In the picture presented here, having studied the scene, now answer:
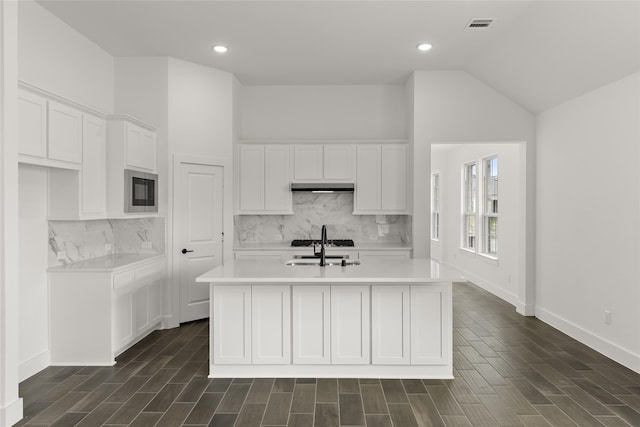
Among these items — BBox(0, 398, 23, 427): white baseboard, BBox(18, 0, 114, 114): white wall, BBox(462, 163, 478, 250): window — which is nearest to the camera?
BBox(0, 398, 23, 427): white baseboard

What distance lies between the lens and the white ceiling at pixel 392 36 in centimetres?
372

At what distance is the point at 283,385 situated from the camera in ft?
11.0

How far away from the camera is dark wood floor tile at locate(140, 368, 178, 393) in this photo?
330 centimetres

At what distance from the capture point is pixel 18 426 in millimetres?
2740

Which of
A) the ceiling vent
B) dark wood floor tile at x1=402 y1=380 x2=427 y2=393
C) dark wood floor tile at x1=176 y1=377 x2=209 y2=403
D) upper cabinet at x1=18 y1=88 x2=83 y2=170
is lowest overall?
dark wood floor tile at x1=176 y1=377 x2=209 y2=403

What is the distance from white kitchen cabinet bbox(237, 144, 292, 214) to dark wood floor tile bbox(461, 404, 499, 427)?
354 cm

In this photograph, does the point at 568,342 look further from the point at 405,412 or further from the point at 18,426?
the point at 18,426

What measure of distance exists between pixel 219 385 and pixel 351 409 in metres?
1.09

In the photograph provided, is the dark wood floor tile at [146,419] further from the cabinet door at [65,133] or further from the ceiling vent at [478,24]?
the ceiling vent at [478,24]

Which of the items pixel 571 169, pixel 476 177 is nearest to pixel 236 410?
pixel 571 169

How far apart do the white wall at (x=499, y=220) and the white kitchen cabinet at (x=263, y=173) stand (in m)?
3.21

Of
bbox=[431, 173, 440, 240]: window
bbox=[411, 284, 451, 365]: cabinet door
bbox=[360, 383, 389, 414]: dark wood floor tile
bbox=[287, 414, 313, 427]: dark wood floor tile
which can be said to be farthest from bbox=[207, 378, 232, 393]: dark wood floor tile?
bbox=[431, 173, 440, 240]: window

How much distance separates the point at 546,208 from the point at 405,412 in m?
3.47

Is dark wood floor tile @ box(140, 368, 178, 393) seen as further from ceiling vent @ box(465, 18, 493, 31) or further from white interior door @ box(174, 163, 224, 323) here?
ceiling vent @ box(465, 18, 493, 31)
